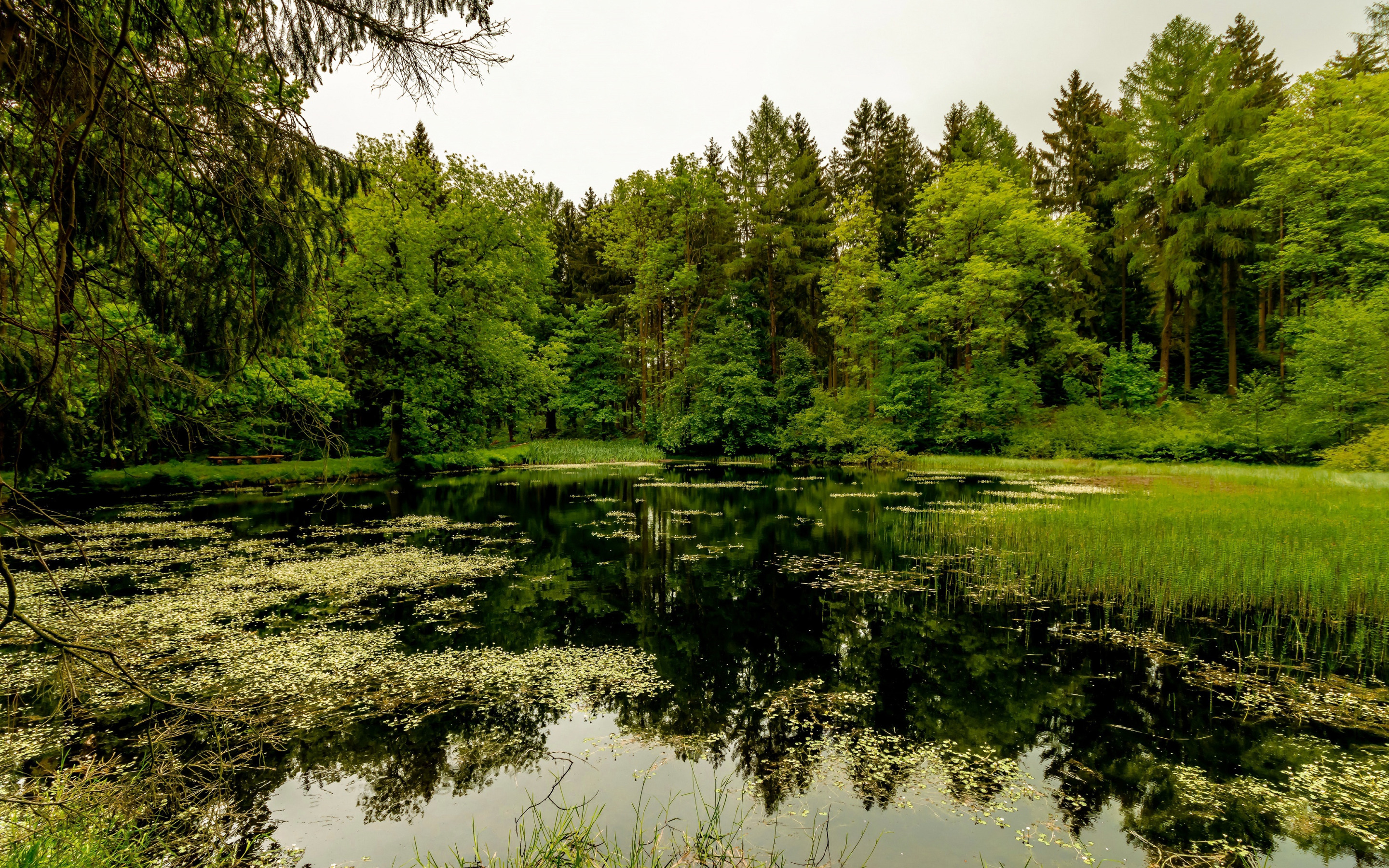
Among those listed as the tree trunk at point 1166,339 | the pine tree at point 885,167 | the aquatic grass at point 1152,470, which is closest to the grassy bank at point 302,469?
the aquatic grass at point 1152,470

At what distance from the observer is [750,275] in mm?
38000

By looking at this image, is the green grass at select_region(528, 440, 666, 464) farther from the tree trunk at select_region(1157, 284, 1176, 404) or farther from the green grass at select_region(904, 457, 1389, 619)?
the tree trunk at select_region(1157, 284, 1176, 404)

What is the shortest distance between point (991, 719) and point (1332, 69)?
3557 cm

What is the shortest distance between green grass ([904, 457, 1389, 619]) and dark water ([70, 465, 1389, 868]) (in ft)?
3.24

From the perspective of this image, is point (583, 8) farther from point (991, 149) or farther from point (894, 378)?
point (991, 149)

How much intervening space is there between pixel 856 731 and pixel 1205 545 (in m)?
7.66

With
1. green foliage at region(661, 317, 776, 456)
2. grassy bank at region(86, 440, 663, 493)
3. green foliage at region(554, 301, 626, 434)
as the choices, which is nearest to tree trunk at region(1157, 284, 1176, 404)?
green foliage at region(661, 317, 776, 456)

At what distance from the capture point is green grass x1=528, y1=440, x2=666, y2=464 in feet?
112

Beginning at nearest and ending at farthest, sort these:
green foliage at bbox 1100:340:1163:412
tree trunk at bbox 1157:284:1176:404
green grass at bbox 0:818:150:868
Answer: green grass at bbox 0:818:150:868 < tree trunk at bbox 1157:284:1176:404 < green foliage at bbox 1100:340:1163:412

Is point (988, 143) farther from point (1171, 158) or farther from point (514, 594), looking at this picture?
point (514, 594)

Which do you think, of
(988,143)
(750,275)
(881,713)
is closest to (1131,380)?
(988,143)

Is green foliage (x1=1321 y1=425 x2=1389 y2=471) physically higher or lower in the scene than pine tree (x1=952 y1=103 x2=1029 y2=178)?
lower

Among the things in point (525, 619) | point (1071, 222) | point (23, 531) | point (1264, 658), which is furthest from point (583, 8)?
point (1071, 222)

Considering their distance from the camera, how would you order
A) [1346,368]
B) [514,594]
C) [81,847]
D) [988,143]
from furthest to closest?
[988,143] < [1346,368] < [514,594] < [81,847]
